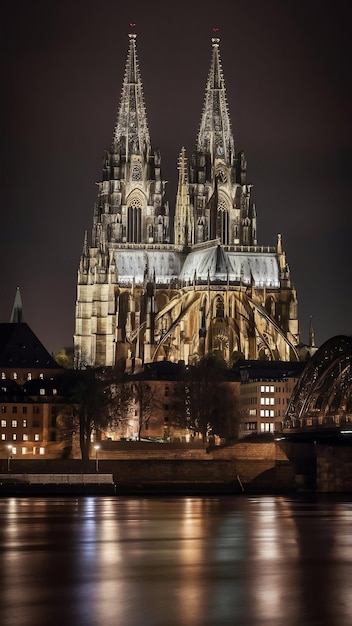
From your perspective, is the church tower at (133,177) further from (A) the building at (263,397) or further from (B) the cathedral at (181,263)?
(A) the building at (263,397)

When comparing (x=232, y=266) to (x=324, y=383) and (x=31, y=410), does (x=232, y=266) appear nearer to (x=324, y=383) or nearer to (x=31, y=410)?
(x=31, y=410)

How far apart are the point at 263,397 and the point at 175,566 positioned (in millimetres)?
80831

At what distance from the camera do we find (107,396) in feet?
370

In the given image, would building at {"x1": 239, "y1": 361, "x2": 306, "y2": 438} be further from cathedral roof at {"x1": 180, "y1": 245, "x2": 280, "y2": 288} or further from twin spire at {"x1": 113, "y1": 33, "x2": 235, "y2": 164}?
twin spire at {"x1": 113, "y1": 33, "x2": 235, "y2": 164}

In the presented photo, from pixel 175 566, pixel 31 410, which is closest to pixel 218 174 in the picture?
pixel 31 410

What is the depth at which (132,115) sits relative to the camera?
527 feet

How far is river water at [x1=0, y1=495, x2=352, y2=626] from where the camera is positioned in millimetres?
36219

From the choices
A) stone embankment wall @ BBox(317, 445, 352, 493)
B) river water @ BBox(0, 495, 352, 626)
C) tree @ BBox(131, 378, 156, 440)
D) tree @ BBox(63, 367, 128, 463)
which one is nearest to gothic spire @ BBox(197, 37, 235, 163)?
tree @ BBox(131, 378, 156, 440)

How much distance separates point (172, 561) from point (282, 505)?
101 ft

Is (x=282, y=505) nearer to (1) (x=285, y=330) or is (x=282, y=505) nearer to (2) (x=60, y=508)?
(2) (x=60, y=508)

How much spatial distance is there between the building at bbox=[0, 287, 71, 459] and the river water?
35.0 metres

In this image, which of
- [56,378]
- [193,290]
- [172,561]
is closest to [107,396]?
[56,378]

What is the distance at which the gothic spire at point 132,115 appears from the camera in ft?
522

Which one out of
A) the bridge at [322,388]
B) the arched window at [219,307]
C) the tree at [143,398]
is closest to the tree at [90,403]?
the tree at [143,398]
